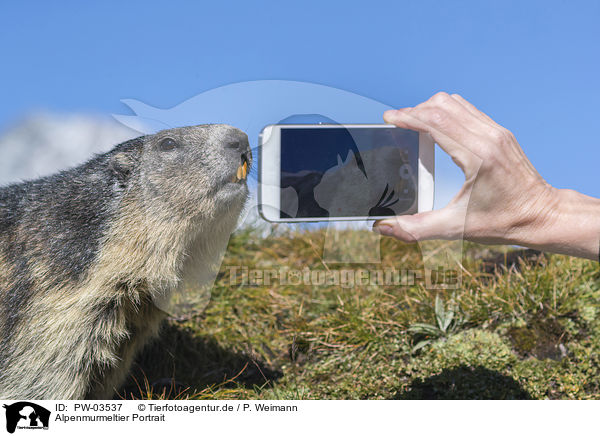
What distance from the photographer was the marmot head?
10.6 feet

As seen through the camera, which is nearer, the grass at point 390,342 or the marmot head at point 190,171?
the marmot head at point 190,171

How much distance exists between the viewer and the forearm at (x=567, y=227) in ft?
10.2

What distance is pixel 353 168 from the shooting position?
3080 millimetres

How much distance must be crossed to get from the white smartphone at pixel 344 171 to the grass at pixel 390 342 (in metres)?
2.27

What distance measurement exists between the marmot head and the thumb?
1028 millimetres

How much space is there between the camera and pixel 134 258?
348cm

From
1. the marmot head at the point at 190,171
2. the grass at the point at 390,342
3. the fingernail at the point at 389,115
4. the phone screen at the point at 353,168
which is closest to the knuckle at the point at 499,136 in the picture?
the phone screen at the point at 353,168

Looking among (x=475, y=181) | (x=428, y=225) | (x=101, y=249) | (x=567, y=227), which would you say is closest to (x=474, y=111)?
(x=475, y=181)

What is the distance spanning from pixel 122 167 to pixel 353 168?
5.35ft

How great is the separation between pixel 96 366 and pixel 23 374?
1.63 ft

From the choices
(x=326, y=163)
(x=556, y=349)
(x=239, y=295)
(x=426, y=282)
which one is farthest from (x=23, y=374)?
(x=556, y=349)

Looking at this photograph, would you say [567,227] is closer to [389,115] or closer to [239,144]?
[389,115]

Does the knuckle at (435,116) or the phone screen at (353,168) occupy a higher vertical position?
the knuckle at (435,116)
